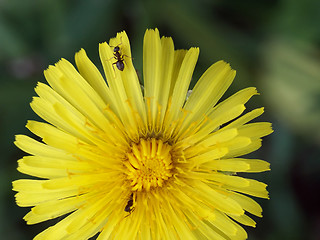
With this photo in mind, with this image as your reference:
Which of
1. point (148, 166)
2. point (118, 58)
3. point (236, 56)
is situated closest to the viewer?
point (118, 58)

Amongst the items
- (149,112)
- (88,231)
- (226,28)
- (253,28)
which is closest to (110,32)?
(226,28)

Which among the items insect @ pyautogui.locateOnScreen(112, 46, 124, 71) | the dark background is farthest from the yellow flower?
the dark background

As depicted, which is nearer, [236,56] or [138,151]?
[138,151]

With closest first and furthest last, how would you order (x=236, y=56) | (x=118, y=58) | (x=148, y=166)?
(x=118, y=58) → (x=148, y=166) → (x=236, y=56)

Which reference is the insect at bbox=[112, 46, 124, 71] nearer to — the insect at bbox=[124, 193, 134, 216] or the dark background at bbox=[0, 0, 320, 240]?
the insect at bbox=[124, 193, 134, 216]

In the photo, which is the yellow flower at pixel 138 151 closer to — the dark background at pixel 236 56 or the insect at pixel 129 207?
the insect at pixel 129 207

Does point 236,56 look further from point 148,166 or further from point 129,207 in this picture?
point 129,207

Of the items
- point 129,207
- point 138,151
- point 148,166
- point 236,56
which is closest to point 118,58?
point 138,151
